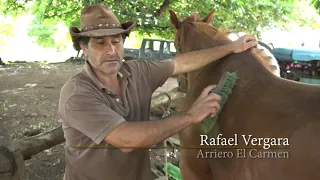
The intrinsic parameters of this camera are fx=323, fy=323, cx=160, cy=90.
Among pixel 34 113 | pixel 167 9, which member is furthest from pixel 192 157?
pixel 34 113

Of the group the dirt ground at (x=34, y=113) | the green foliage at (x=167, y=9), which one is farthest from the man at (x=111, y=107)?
the green foliage at (x=167, y=9)

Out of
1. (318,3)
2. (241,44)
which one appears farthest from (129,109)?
(318,3)

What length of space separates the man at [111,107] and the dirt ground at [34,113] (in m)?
2.73

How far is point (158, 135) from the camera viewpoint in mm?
1685

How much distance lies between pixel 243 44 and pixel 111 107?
1.07 meters

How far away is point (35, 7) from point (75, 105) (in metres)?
7.09

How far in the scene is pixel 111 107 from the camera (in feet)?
6.66

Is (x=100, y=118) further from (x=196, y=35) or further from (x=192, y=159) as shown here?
(x=196, y=35)

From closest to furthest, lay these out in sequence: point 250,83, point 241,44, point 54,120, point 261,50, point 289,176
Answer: point 289,176, point 250,83, point 241,44, point 261,50, point 54,120

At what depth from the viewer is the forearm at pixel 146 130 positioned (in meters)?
1.67

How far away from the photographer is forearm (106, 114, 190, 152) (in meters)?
1.67

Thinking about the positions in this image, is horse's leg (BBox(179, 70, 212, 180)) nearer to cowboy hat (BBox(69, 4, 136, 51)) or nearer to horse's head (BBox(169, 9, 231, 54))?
horse's head (BBox(169, 9, 231, 54))

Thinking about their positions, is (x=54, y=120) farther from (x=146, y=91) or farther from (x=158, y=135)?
(x=158, y=135)

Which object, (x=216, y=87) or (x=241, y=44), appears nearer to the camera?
(x=216, y=87)
